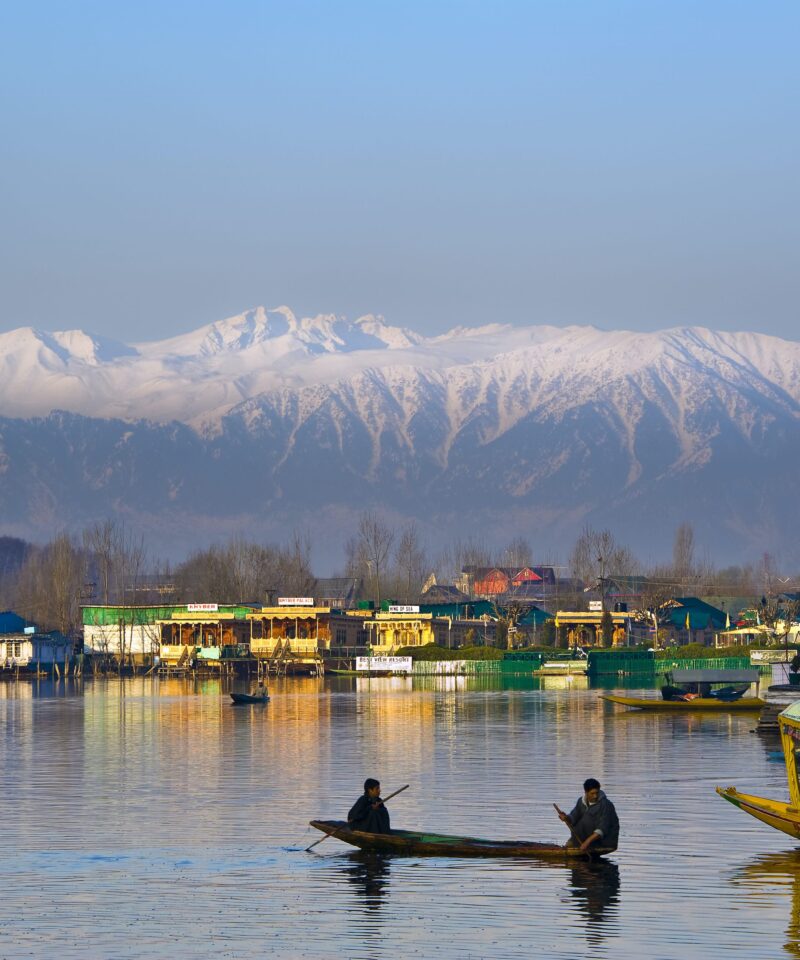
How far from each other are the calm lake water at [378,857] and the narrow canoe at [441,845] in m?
0.27

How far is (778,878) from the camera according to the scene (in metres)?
32.7

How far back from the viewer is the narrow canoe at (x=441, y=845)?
34.0m

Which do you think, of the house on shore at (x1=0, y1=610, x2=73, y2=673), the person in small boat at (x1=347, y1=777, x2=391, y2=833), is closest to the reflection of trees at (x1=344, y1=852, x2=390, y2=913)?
the person in small boat at (x1=347, y1=777, x2=391, y2=833)

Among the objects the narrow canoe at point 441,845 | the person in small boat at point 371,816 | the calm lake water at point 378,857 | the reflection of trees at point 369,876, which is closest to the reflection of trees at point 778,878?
the calm lake water at point 378,857

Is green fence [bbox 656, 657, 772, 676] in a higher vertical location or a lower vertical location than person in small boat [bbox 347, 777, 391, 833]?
higher

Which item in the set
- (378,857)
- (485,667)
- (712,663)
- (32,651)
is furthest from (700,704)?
(32,651)

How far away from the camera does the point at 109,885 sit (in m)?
33.1

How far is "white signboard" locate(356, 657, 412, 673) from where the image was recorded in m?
167

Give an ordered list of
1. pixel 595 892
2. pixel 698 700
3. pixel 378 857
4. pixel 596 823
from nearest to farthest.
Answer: pixel 595 892
pixel 596 823
pixel 378 857
pixel 698 700

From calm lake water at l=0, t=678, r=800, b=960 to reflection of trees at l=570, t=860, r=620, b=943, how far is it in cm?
8

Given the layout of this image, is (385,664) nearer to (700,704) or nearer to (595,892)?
(700,704)

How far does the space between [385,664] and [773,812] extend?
134229 millimetres

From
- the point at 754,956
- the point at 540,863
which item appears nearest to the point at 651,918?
the point at 754,956

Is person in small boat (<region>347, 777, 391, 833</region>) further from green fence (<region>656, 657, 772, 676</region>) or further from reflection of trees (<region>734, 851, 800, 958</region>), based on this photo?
green fence (<region>656, 657, 772, 676</region>)
